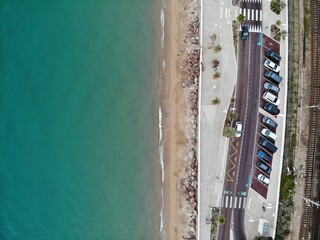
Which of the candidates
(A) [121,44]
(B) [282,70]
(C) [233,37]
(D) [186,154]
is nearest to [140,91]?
(A) [121,44]

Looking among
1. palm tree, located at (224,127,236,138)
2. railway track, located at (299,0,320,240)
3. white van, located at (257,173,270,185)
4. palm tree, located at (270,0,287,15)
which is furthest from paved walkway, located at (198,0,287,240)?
railway track, located at (299,0,320,240)

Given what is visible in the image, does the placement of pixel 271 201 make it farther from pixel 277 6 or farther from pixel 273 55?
pixel 277 6

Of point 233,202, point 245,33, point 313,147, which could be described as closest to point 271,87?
point 245,33

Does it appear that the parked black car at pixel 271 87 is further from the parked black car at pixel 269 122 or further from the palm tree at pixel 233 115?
the palm tree at pixel 233 115

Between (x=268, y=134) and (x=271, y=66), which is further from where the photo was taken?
(x=271, y=66)

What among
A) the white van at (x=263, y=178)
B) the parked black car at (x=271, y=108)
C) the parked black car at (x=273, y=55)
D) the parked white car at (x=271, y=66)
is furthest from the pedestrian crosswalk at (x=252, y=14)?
the white van at (x=263, y=178)

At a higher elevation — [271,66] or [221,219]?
[271,66]
